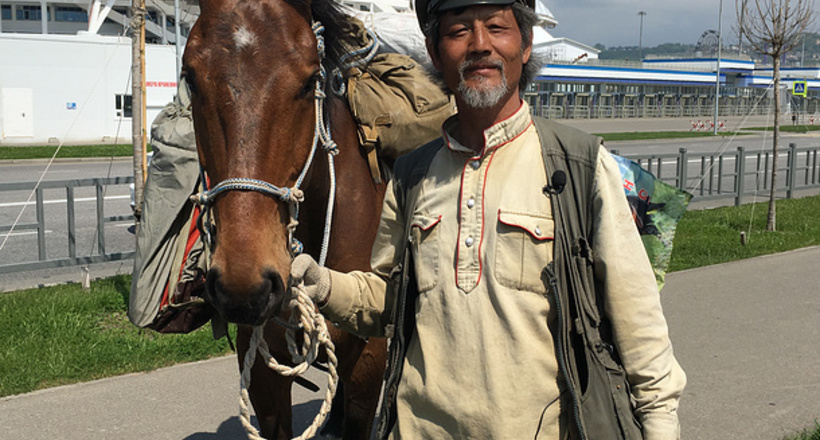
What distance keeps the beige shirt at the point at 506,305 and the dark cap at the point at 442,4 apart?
1.05 feet

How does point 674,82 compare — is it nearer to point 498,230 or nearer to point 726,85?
point 726,85

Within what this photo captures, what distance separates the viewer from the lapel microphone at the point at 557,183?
2.15m

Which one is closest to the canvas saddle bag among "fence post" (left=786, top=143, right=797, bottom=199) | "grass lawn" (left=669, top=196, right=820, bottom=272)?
"grass lawn" (left=669, top=196, right=820, bottom=272)

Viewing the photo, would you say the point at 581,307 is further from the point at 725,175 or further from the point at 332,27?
the point at 725,175

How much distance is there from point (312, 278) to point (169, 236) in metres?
1.63

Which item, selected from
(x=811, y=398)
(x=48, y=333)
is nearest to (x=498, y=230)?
(x=811, y=398)

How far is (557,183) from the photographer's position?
2.15 meters

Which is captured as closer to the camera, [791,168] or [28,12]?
[791,168]

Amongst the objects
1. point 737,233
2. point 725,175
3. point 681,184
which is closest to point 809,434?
point 737,233

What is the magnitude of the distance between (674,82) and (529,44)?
206 ft

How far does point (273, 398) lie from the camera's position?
3.39 metres

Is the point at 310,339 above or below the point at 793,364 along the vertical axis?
above

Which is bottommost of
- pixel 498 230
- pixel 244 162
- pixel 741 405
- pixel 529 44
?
pixel 741 405

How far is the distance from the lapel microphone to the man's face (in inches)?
10.5
